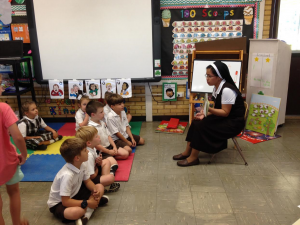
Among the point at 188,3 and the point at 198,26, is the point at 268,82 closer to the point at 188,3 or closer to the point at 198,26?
the point at 198,26

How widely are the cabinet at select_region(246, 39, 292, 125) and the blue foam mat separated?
2953mm

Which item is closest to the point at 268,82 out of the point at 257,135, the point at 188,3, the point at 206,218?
the point at 257,135

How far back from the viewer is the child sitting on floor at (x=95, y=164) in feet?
8.17

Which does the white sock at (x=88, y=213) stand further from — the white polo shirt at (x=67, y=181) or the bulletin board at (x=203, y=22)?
the bulletin board at (x=203, y=22)

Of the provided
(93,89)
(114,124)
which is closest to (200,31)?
(93,89)

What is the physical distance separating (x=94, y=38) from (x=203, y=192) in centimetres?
293

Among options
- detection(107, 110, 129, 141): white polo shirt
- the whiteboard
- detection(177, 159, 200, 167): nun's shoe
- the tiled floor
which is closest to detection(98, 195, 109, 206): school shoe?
the tiled floor

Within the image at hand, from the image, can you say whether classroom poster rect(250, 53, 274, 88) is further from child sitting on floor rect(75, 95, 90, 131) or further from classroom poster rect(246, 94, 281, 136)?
child sitting on floor rect(75, 95, 90, 131)

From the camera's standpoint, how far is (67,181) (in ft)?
6.99

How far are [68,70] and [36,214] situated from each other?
2.62 meters

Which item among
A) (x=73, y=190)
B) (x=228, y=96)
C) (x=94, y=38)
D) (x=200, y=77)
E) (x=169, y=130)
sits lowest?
(x=169, y=130)

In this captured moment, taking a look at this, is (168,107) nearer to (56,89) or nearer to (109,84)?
(109,84)

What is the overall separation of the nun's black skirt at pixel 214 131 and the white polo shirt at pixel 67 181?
1.38m

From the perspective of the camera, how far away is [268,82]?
409cm
